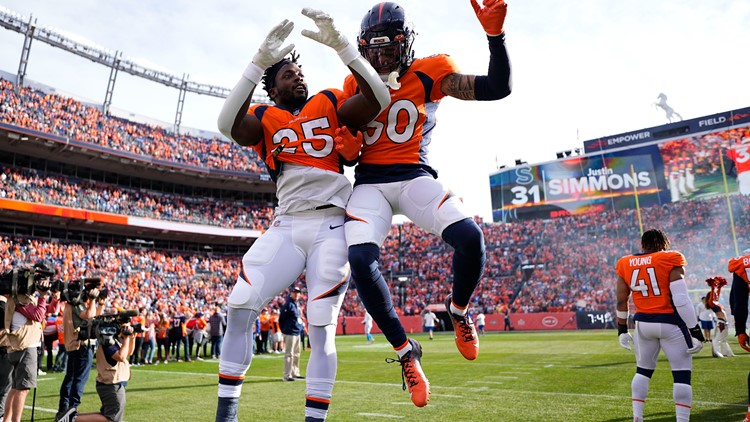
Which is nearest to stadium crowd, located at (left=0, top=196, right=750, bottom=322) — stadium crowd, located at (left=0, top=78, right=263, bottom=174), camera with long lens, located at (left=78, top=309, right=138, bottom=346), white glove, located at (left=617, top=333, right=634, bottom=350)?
stadium crowd, located at (left=0, top=78, right=263, bottom=174)

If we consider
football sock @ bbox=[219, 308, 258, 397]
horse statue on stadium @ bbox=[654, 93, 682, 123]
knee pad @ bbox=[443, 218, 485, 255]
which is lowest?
football sock @ bbox=[219, 308, 258, 397]

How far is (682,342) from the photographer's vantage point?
5.54 meters

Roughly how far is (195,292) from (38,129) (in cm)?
1240

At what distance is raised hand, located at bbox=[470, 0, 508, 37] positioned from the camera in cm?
340

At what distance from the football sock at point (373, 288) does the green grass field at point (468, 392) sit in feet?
11.6

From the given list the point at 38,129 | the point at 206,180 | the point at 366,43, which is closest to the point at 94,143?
the point at 38,129

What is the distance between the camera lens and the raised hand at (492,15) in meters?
3.40

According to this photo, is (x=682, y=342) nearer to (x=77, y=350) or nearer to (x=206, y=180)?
(x=77, y=350)

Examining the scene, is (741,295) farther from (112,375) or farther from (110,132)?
(110,132)

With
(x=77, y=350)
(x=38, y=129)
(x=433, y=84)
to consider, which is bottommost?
(x=77, y=350)

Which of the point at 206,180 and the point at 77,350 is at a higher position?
the point at 206,180

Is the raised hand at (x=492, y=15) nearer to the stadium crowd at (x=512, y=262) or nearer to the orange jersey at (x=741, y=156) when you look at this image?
the stadium crowd at (x=512, y=262)

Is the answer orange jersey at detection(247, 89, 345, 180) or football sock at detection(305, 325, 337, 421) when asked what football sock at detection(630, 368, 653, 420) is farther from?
orange jersey at detection(247, 89, 345, 180)

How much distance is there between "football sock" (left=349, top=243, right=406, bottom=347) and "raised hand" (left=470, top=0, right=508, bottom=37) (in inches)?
62.3
